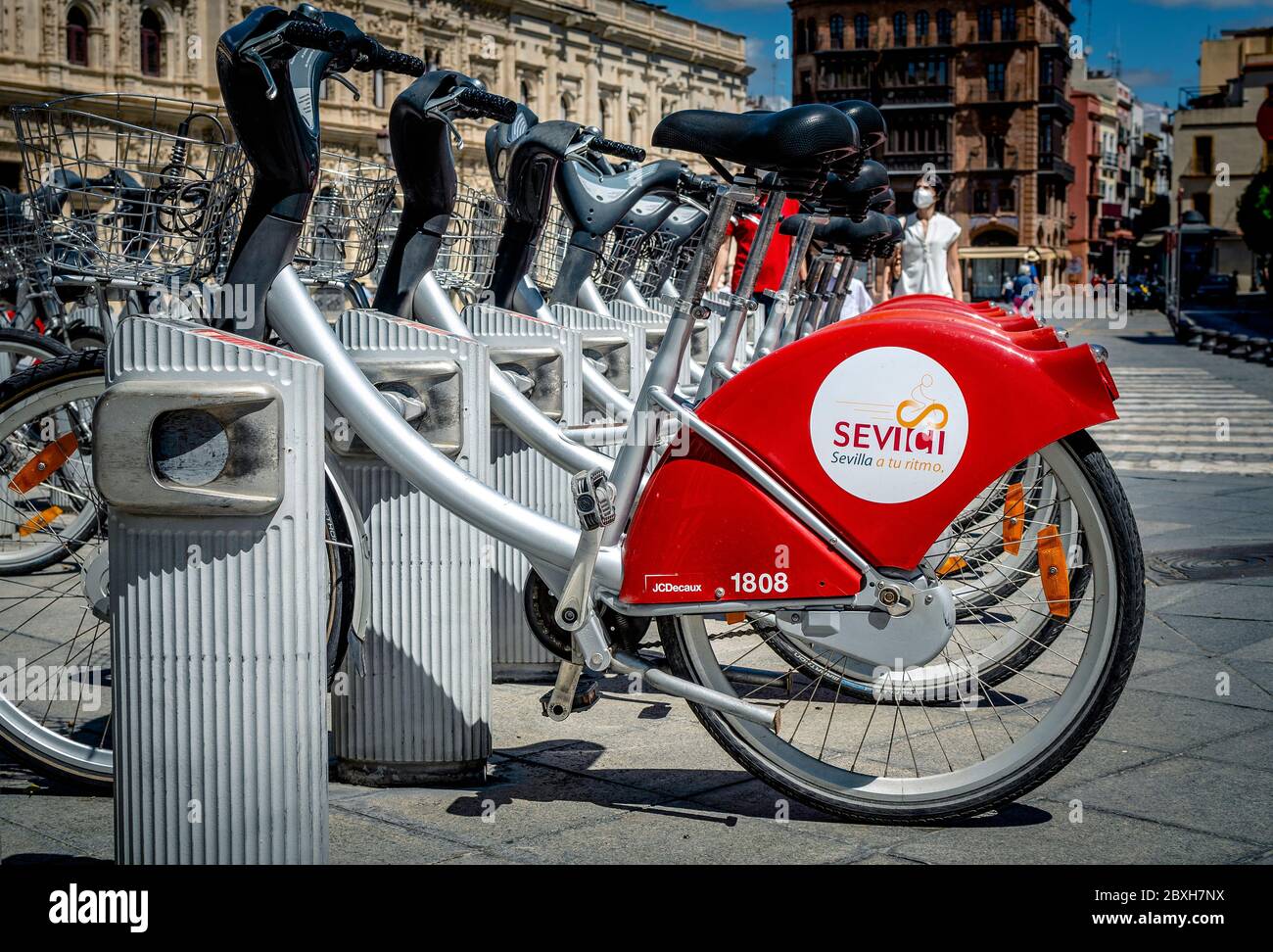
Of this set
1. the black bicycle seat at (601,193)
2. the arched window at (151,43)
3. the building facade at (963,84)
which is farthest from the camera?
the building facade at (963,84)

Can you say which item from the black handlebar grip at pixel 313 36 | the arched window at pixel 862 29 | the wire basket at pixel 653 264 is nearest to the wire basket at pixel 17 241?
the black handlebar grip at pixel 313 36

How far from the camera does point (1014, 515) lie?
3.32 meters

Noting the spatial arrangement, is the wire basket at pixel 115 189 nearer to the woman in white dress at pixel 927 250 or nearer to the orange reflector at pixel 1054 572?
the orange reflector at pixel 1054 572

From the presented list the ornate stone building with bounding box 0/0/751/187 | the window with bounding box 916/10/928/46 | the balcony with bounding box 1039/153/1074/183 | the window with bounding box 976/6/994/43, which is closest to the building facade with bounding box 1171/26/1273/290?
the balcony with bounding box 1039/153/1074/183

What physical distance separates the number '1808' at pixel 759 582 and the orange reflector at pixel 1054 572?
24.2 inches

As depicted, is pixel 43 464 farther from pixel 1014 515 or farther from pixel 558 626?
pixel 1014 515

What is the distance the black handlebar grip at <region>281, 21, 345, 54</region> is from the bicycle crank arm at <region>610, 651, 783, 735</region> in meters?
1.25

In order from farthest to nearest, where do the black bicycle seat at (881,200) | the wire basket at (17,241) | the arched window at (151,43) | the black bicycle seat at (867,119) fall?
the arched window at (151,43), the wire basket at (17,241), the black bicycle seat at (881,200), the black bicycle seat at (867,119)

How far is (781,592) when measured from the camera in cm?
293

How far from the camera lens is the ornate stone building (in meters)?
41.9

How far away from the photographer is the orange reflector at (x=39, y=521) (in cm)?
398
